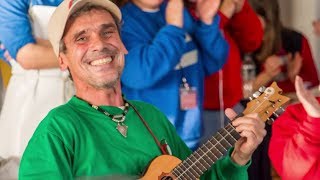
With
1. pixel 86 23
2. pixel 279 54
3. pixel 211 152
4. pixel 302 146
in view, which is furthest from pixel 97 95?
pixel 279 54

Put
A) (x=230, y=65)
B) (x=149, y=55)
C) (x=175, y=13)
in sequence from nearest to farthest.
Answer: (x=149, y=55) < (x=175, y=13) < (x=230, y=65)

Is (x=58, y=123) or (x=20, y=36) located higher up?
(x=20, y=36)

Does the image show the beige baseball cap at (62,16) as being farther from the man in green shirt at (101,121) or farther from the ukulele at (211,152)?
the ukulele at (211,152)

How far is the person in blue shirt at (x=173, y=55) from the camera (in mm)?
2531

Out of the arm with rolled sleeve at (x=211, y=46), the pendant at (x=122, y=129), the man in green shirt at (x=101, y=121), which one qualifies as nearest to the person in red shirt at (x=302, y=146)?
the man in green shirt at (x=101, y=121)

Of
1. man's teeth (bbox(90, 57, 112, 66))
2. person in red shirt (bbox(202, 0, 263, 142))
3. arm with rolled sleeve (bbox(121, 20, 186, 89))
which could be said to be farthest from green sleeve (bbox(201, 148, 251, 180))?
person in red shirt (bbox(202, 0, 263, 142))

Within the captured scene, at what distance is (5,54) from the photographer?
237 centimetres

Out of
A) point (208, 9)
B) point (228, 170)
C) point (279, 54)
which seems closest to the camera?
point (228, 170)

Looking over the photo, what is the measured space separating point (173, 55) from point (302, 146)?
2.49 feet

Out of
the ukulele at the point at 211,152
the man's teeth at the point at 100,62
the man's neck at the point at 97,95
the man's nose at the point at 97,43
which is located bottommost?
the ukulele at the point at 211,152

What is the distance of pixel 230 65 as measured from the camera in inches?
122

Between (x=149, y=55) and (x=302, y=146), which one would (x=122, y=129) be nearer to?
(x=302, y=146)

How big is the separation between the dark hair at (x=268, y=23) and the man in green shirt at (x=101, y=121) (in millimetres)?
1596

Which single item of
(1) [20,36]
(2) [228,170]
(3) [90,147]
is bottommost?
(2) [228,170]
